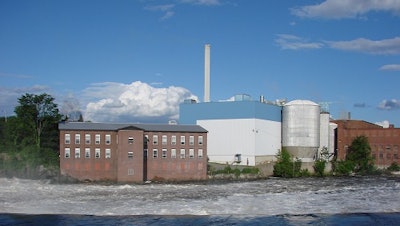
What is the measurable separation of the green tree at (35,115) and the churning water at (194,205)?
19011 mm

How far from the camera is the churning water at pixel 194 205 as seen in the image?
37219 mm

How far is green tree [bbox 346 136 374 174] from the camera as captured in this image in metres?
91.6

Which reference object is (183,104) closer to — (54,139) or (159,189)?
(54,139)

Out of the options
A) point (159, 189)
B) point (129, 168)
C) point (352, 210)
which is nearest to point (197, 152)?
point (129, 168)

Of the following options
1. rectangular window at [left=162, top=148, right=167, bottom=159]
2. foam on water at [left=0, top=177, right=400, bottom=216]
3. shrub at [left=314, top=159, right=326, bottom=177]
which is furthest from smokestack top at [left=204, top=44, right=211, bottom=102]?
foam on water at [left=0, top=177, right=400, bottom=216]

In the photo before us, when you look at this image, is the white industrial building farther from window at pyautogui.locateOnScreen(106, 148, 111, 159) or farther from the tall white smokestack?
window at pyautogui.locateOnScreen(106, 148, 111, 159)

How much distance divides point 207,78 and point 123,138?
36.5 metres

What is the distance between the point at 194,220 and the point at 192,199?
11.2m

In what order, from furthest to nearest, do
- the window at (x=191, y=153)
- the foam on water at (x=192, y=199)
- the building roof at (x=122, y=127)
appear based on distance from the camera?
the window at (x=191, y=153)
the building roof at (x=122, y=127)
the foam on water at (x=192, y=199)

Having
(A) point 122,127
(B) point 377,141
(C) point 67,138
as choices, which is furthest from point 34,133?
(B) point 377,141

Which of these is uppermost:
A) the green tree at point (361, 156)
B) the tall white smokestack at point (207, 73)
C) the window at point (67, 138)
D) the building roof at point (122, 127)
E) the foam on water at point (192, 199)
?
the tall white smokestack at point (207, 73)

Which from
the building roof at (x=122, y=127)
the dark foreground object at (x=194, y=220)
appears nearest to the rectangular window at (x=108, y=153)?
the building roof at (x=122, y=127)

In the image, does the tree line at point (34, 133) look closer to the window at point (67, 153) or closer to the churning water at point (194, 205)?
the window at point (67, 153)

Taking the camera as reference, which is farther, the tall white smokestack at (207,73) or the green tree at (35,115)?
the tall white smokestack at (207,73)
